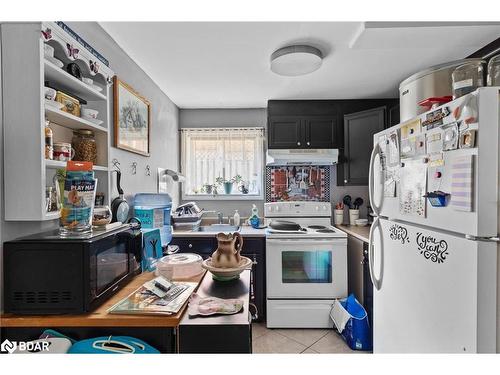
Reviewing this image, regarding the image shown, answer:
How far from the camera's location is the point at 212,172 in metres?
3.18

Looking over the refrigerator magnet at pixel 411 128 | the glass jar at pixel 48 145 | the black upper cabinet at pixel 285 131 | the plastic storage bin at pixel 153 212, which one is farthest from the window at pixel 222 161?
the glass jar at pixel 48 145

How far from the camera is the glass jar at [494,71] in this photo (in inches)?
40.8

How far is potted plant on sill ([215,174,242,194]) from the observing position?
10.1 ft

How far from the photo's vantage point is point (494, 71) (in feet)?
3.43

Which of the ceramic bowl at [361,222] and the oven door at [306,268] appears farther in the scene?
the ceramic bowl at [361,222]

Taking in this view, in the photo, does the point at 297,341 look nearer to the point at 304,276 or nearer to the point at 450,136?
the point at 304,276

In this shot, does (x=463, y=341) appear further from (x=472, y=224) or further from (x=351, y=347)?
(x=351, y=347)

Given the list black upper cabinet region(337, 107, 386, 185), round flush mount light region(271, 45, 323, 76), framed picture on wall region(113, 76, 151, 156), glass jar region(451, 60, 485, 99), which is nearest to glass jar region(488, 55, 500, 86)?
glass jar region(451, 60, 485, 99)

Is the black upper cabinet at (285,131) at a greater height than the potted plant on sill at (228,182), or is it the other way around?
the black upper cabinet at (285,131)

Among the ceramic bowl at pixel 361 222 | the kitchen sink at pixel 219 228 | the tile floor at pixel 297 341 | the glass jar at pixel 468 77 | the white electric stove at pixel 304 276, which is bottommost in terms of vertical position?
the tile floor at pixel 297 341

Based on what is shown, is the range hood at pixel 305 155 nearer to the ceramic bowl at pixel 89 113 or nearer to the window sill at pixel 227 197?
the window sill at pixel 227 197

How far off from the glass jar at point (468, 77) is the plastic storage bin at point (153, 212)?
74.7 inches

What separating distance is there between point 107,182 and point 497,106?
1.80 metres
